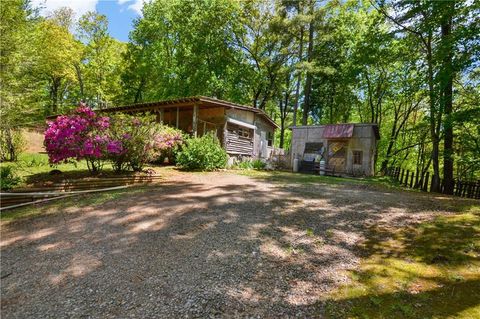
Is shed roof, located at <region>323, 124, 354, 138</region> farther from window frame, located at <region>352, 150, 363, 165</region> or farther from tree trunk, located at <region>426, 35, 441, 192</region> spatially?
tree trunk, located at <region>426, 35, 441, 192</region>

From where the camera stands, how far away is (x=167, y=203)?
22.3ft

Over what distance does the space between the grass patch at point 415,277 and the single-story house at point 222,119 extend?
41.5 ft

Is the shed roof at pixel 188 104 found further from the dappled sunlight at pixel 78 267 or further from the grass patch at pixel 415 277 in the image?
the grass patch at pixel 415 277

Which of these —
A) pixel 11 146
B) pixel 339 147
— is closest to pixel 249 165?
pixel 339 147

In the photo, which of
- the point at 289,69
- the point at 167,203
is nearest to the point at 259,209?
the point at 167,203

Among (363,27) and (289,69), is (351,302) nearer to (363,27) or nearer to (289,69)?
(289,69)

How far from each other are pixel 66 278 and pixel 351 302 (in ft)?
12.0

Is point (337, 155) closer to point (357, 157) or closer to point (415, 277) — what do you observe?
point (357, 157)

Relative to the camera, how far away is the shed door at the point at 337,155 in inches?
736

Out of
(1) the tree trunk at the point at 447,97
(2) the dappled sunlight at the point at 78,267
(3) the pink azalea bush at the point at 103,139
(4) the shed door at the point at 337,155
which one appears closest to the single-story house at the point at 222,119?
(4) the shed door at the point at 337,155

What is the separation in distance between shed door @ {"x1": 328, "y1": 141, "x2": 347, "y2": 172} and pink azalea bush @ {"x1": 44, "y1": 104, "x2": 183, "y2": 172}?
42.6ft

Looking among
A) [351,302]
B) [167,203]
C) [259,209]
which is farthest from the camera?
[167,203]

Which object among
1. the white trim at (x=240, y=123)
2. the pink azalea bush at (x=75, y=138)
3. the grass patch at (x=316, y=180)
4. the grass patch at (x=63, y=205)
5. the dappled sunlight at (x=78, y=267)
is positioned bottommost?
the dappled sunlight at (x=78, y=267)

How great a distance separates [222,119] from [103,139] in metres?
9.99
